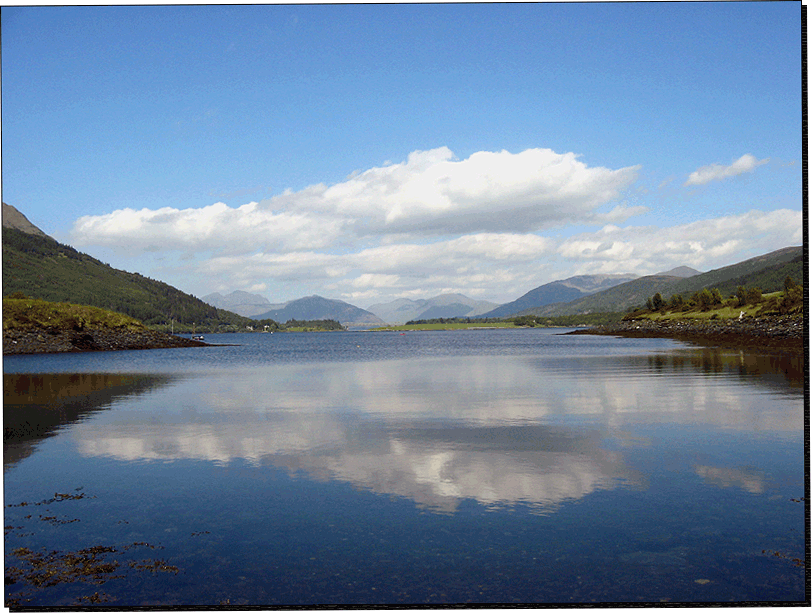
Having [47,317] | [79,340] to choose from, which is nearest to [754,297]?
[79,340]

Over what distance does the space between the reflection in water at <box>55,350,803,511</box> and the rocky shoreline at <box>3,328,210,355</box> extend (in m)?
70.2

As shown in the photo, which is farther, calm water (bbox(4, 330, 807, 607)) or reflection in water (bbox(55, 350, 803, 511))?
reflection in water (bbox(55, 350, 803, 511))

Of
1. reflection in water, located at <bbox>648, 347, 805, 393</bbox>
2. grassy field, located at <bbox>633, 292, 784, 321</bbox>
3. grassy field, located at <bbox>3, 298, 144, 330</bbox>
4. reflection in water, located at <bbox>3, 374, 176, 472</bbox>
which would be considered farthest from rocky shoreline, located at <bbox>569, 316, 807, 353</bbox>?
grassy field, located at <bbox>3, 298, 144, 330</bbox>

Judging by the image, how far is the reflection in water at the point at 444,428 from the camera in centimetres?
1394

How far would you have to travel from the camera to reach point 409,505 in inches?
468

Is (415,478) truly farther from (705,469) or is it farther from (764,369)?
(764,369)

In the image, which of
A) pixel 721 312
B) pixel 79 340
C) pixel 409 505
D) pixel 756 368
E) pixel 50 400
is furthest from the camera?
pixel 721 312

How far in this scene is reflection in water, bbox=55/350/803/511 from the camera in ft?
45.7

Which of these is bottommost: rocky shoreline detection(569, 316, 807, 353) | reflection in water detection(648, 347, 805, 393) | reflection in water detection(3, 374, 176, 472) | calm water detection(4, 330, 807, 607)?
reflection in water detection(3, 374, 176, 472)

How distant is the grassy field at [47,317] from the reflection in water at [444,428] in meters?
73.1

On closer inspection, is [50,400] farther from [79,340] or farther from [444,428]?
[79,340]

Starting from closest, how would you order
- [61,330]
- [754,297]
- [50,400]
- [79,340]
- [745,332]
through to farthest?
[50,400] → [745,332] → [61,330] → [79,340] → [754,297]

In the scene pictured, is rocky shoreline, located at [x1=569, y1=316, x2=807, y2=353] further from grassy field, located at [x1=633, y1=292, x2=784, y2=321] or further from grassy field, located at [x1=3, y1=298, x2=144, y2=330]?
grassy field, located at [x1=3, y1=298, x2=144, y2=330]

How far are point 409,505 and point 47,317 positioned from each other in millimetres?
105277
